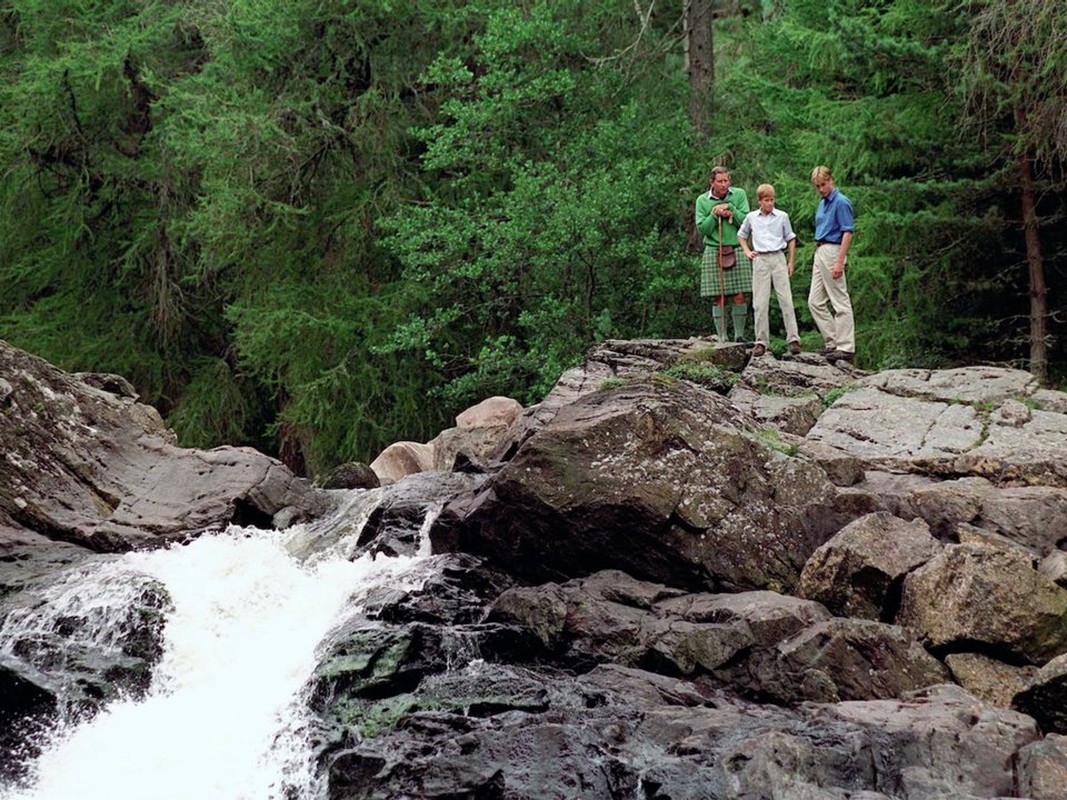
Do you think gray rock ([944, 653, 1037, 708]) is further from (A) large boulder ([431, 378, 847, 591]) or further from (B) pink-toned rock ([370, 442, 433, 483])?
(B) pink-toned rock ([370, 442, 433, 483])

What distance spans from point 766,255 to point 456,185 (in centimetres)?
885

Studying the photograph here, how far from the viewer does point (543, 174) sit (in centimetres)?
2073

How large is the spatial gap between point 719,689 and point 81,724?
417cm

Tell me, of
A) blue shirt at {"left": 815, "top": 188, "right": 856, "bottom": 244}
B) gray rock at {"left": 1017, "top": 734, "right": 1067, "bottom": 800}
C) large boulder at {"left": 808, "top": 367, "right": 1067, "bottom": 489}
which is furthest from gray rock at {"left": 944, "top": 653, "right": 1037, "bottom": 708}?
blue shirt at {"left": 815, "top": 188, "right": 856, "bottom": 244}

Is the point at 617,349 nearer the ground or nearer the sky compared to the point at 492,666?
nearer the sky

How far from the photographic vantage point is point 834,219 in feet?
45.8

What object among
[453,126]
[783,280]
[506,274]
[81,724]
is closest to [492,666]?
[81,724]

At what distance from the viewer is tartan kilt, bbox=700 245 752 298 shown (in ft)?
48.2

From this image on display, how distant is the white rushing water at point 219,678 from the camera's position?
8289mm

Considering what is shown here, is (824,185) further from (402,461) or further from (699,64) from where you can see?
(699,64)

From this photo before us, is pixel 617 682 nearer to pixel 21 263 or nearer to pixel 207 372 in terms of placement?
pixel 207 372

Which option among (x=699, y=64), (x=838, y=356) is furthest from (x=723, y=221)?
(x=699, y=64)

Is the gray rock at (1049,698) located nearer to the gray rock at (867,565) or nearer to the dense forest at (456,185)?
the gray rock at (867,565)

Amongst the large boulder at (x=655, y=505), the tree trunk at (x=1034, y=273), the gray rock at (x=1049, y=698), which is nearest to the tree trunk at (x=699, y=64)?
the tree trunk at (x=1034, y=273)
